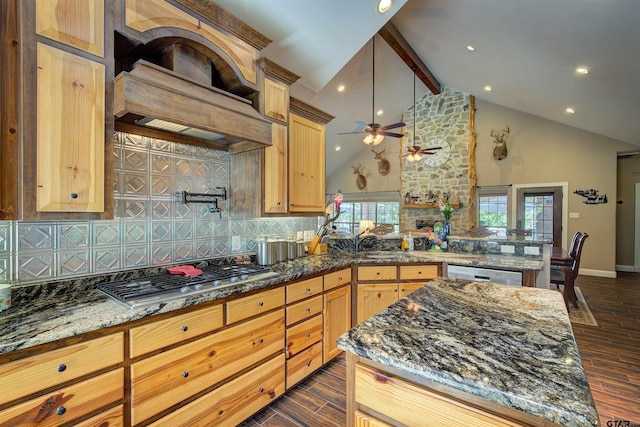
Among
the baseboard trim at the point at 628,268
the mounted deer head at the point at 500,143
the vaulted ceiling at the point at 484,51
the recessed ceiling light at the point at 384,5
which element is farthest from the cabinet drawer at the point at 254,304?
the baseboard trim at the point at 628,268

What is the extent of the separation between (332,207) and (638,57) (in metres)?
3.58

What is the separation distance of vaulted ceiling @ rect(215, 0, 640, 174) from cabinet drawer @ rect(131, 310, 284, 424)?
8.14 ft

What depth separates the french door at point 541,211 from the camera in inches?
254

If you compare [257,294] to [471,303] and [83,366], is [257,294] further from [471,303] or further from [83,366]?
[471,303]

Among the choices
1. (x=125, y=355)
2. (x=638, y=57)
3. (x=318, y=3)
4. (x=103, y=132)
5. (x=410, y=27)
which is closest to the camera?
(x=125, y=355)

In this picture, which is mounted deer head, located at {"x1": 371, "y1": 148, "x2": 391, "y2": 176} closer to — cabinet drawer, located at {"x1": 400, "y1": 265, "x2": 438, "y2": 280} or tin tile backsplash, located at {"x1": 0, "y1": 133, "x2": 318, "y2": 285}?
cabinet drawer, located at {"x1": 400, "y1": 265, "x2": 438, "y2": 280}

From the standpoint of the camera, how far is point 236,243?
254 cm

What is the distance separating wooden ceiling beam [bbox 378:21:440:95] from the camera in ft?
16.1

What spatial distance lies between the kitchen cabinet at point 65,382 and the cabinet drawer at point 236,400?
0.35 m

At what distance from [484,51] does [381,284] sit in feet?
Answer: 13.7

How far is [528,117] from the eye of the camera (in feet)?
21.6

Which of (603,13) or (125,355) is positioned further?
(603,13)

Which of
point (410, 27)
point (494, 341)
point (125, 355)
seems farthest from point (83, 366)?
point (410, 27)

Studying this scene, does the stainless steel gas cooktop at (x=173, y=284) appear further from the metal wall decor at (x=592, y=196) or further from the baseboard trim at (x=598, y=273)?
the baseboard trim at (x=598, y=273)
